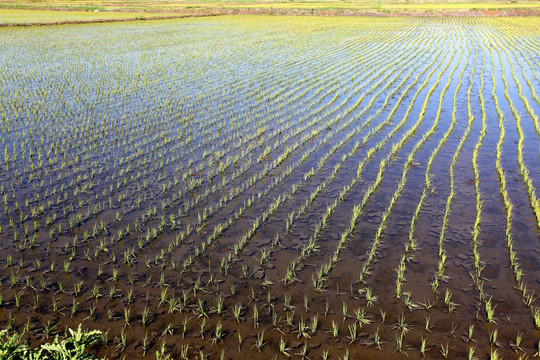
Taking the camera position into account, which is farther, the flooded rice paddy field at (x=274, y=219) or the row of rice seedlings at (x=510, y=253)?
the row of rice seedlings at (x=510, y=253)

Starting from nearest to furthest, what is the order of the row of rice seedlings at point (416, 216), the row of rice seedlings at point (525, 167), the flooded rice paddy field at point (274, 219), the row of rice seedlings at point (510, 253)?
1. the flooded rice paddy field at point (274, 219)
2. the row of rice seedlings at point (510, 253)
3. the row of rice seedlings at point (416, 216)
4. the row of rice seedlings at point (525, 167)

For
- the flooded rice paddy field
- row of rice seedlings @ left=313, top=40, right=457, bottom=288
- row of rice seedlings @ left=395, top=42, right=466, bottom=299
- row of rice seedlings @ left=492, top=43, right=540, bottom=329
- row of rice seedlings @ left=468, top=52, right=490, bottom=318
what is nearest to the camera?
the flooded rice paddy field

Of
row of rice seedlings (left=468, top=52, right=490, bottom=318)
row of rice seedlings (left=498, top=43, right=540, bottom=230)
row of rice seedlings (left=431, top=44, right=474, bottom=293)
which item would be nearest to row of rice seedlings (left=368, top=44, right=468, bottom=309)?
row of rice seedlings (left=431, top=44, right=474, bottom=293)

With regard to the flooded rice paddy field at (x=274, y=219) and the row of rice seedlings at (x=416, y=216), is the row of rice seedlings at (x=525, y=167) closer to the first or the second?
the flooded rice paddy field at (x=274, y=219)

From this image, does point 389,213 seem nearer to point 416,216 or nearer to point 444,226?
point 416,216

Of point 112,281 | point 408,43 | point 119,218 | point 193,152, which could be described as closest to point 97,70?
point 193,152

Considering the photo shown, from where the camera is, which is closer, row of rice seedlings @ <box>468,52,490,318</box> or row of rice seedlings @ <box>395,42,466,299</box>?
row of rice seedlings @ <box>468,52,490,318</box>

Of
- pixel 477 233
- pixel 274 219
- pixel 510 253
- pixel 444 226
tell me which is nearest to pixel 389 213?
pixel 444 226

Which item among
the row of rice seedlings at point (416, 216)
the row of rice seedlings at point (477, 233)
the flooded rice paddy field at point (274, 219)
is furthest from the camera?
the row of rice seedlings at point (416, 216)

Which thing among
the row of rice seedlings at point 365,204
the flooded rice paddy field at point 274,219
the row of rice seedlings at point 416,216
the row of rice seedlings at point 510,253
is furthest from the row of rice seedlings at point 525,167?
the row of rice seedlings at point 365,204

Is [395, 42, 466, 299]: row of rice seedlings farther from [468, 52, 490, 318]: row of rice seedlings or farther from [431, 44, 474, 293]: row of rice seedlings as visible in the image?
[468, 52, 490, 318]: row of rice seedlings
